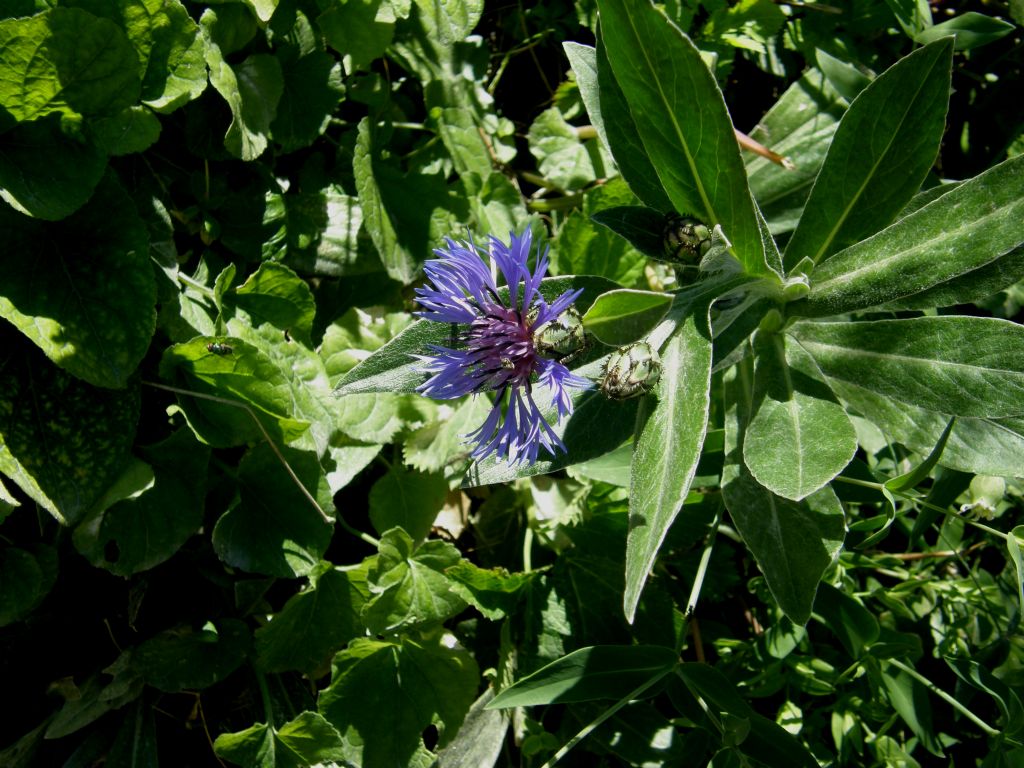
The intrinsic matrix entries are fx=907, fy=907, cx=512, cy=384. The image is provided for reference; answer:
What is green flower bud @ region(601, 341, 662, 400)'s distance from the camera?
4.15ft

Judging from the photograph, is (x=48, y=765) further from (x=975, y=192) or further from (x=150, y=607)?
(x=975, y=192)

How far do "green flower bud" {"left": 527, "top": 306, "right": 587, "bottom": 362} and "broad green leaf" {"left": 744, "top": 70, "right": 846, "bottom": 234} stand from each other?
869 millimetres

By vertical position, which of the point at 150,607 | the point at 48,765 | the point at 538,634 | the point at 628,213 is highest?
the point at 628,213

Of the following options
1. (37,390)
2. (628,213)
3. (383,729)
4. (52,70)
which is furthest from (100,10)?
(383,729)

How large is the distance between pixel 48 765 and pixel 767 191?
201 cm

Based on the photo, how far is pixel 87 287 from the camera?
1617mm

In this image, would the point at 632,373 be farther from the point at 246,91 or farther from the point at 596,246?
the point at 246,91

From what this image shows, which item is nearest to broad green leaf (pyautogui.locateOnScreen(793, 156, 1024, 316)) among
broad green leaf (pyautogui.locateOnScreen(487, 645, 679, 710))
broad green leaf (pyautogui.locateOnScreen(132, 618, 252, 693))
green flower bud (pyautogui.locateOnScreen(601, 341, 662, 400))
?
green flower bud (pyautogui.locateOnScreen(601, 341, 662, 400))

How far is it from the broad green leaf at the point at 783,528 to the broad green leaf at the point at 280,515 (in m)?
0.80

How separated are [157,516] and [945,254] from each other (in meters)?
1.46

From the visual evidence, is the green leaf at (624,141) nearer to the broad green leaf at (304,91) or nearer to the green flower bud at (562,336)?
the green flower bud at (562,336)

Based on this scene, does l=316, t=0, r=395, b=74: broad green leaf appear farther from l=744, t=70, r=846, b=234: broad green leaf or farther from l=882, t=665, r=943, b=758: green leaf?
l=882, t=665, r=943, b=758: green leaf

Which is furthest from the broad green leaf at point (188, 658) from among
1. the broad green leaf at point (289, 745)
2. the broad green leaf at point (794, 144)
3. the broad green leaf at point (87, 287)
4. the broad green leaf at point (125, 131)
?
the broad green leaf at point (794, 144)

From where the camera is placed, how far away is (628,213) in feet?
4.89
